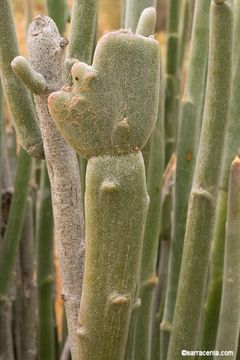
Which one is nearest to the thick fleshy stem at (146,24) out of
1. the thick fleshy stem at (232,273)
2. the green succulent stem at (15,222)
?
the thick fleshy stem at (232,273)

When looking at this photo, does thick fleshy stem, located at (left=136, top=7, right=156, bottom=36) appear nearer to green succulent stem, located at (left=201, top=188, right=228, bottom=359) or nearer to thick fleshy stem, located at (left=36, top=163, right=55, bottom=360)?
green succulent stem, located at (left=201, top=188, right=228, bottom=359)

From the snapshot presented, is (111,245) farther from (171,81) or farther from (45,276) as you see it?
(171,81)

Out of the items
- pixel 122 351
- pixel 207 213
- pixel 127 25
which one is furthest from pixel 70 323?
pixel 127 25

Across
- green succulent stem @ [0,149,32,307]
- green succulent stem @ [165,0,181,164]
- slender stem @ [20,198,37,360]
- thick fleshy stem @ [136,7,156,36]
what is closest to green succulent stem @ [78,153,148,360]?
thick fleshy stem @ [136,7,156,36]

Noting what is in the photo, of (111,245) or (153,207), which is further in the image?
(153,207)

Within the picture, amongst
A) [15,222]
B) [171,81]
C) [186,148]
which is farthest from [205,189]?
[171,81]

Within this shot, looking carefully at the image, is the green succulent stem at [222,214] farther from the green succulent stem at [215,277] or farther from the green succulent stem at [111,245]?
the green succulent stem at [111,245]
